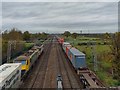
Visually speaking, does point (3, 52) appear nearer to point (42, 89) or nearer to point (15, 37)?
point (15, 37)

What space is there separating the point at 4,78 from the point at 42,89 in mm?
9111

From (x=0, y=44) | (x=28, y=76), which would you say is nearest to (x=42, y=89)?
(x=28, y=76)

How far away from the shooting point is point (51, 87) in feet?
80.2

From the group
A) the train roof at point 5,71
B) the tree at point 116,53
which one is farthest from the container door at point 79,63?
the train roof at point 5,71

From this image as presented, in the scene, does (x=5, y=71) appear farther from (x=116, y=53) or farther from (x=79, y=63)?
(x=116, y=53)

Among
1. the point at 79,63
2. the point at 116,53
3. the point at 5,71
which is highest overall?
the point at 116,53

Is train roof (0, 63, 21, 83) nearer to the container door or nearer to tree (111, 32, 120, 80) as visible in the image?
the container door

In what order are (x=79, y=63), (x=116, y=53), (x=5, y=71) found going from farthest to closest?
(x=79, y=63) < (x=116, y=53) < (x=5, y=71)

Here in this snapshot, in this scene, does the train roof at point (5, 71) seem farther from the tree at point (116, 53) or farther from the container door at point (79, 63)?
the tree at point (116, 53)

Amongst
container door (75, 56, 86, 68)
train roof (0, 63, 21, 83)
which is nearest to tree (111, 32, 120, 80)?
container door (75, 56, 86, 68)

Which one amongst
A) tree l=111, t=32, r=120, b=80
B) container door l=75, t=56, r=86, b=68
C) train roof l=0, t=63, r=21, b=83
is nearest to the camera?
train roof l=0, t=63, r=21, b=83

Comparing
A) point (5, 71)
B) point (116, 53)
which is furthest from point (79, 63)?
point (5, 71)

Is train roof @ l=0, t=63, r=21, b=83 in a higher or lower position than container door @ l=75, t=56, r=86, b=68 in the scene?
higher

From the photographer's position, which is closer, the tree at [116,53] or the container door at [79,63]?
the tree at [116,53]
